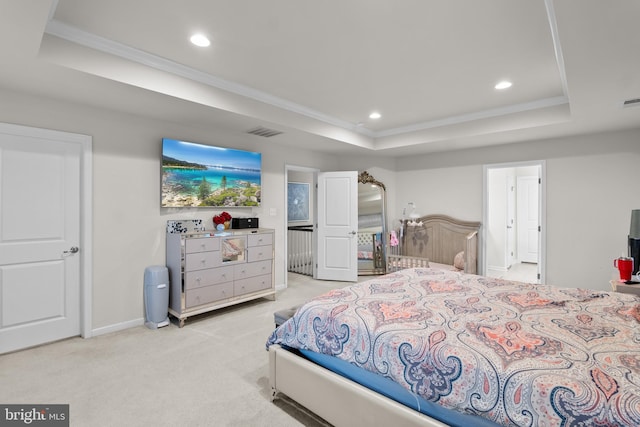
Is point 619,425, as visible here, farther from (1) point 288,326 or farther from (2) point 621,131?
(2) point 621,131

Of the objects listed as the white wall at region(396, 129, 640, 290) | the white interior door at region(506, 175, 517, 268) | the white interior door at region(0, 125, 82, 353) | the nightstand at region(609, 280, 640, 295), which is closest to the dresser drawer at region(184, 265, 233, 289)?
the white interior door at region(0, 125, 82, 353)

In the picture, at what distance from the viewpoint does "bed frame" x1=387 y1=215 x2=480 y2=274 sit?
5.14m

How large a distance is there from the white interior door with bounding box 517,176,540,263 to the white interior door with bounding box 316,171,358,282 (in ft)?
14.5

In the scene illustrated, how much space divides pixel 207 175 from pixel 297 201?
3.36 metres

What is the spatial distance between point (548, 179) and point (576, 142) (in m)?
0.60

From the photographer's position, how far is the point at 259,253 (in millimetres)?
4355

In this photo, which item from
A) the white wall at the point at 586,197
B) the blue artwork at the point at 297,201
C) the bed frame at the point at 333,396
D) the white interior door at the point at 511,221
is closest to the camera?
the bed frame at the point at 333,396

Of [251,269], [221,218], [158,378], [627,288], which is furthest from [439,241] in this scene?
[158,378]

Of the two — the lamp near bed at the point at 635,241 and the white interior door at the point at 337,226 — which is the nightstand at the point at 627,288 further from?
the white interior door at the point at 337,226

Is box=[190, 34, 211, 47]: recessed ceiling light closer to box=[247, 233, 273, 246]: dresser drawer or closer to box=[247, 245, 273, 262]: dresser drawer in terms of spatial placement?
box=[247, 233, 273, 246]: dresser drawer

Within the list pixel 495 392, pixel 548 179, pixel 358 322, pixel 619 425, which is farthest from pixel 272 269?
pixel 548 179

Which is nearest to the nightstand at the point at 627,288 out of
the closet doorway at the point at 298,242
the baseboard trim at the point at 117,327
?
the closet doorway at the point at 298,242

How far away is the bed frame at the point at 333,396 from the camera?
62.3 inches

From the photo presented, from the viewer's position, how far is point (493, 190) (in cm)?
611
